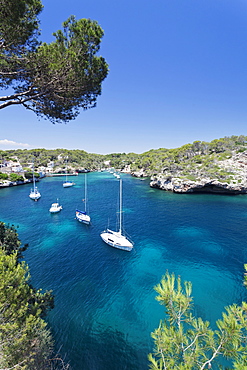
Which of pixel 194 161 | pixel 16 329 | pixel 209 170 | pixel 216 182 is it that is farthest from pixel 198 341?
pixel 194 161

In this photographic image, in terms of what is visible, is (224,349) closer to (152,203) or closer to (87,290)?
(87,290)

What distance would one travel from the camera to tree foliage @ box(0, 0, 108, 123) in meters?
7.74

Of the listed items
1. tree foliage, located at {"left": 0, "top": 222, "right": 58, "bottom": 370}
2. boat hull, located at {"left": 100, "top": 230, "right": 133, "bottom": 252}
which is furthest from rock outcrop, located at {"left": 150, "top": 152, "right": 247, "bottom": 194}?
tree foliage, located at {"left": 0, "top": 222, "right": 58, "bottom": 370}

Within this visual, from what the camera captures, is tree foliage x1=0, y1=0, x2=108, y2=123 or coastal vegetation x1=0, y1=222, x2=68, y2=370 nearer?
coastal vegetation x1=0, y1=222, x2=68, y2=370

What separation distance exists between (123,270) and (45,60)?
59.0 ft

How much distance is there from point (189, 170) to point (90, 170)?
88656 mm

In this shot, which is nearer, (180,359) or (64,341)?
(180,359)

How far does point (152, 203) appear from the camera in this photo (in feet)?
135

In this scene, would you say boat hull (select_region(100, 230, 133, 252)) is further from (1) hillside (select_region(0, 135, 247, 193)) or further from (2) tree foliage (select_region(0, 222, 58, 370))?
(1) hillside (select_region(0, 135, 247, 193))

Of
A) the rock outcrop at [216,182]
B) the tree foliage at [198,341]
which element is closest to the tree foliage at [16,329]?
the tree foliage at [198,341]

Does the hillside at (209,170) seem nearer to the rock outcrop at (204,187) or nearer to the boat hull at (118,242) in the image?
the rock outcrop at (204,187)

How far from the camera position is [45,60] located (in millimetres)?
8406

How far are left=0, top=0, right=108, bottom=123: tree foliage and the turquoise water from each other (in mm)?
14483

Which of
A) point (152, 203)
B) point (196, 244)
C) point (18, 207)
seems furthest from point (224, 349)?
point (18, 207)
